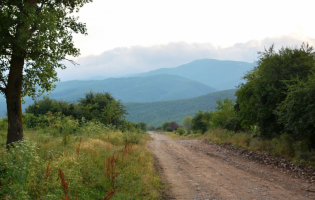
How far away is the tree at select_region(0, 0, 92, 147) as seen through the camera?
7739mm

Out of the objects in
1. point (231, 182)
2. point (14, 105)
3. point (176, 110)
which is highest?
point (14, 105)

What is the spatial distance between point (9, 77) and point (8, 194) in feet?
17.8

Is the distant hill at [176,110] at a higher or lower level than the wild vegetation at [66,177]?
lower

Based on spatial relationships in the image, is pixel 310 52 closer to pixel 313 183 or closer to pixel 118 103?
pixel 313 183

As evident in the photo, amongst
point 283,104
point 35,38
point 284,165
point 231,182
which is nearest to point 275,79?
point 283,104

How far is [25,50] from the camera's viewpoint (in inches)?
320

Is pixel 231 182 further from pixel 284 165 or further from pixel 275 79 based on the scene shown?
pixel 275 79

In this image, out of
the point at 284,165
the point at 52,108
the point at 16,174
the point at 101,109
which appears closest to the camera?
the point at 16,174

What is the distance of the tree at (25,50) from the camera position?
25.4 ft

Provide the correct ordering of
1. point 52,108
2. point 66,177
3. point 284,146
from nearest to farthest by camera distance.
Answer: point 66,177 → point 284,146 → point 52,108

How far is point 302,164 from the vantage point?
10102 mm

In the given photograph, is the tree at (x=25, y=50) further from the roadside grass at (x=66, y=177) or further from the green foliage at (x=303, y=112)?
the green foliage at (x=303, y=112)

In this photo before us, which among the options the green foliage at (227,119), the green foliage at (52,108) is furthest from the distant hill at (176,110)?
the green foliage at (52,108)

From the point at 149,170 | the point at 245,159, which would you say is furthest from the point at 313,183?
the point at 149,170
